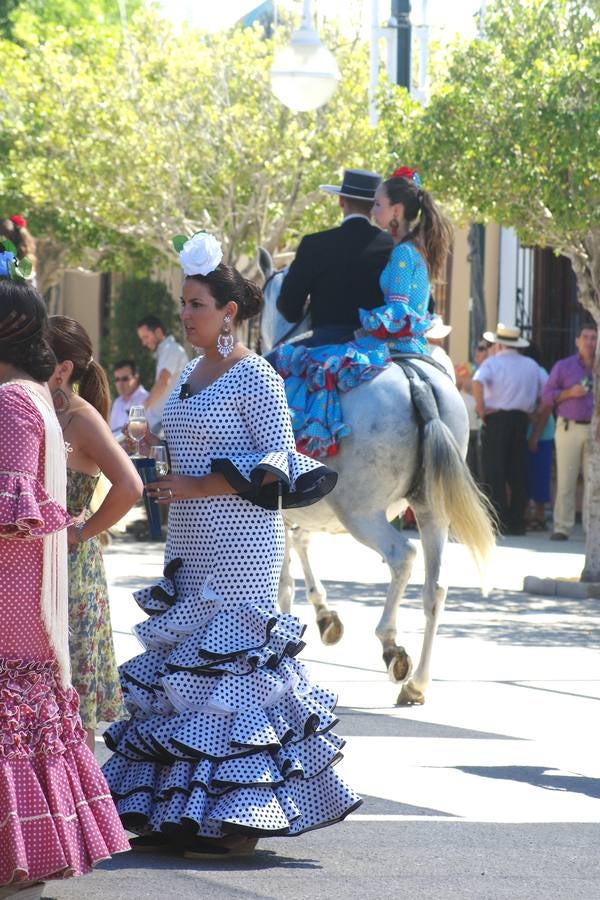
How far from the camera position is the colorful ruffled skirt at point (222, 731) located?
222 inches

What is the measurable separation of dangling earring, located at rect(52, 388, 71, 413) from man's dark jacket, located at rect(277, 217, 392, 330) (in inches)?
134

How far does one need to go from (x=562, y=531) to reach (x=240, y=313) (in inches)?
471

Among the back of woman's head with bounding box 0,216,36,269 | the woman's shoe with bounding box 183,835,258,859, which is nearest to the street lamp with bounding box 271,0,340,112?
the back of woman's head with bounding box 0,216,36,269

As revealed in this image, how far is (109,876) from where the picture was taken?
5.56 metres

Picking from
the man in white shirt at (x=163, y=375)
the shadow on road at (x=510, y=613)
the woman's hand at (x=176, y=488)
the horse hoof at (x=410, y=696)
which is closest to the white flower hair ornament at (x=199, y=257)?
the woman's hand at (x=176, y=488)

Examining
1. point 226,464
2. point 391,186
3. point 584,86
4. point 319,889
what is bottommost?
point 319,889

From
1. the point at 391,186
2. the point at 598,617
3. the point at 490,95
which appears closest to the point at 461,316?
the point at 490,95

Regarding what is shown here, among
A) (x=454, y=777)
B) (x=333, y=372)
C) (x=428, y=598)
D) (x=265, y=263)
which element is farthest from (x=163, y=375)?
(x=454, y=777)

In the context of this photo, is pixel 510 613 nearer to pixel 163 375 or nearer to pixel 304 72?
pixel 163 375

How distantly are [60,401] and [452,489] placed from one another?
10.6ft

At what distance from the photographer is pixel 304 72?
17.7m

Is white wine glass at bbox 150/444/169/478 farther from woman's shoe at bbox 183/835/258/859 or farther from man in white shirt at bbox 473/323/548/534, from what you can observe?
man in white shirt at bbox 473/323/548/534

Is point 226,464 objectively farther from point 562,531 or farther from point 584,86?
point 562,531

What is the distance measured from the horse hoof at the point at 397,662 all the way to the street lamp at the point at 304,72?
1027 cm
